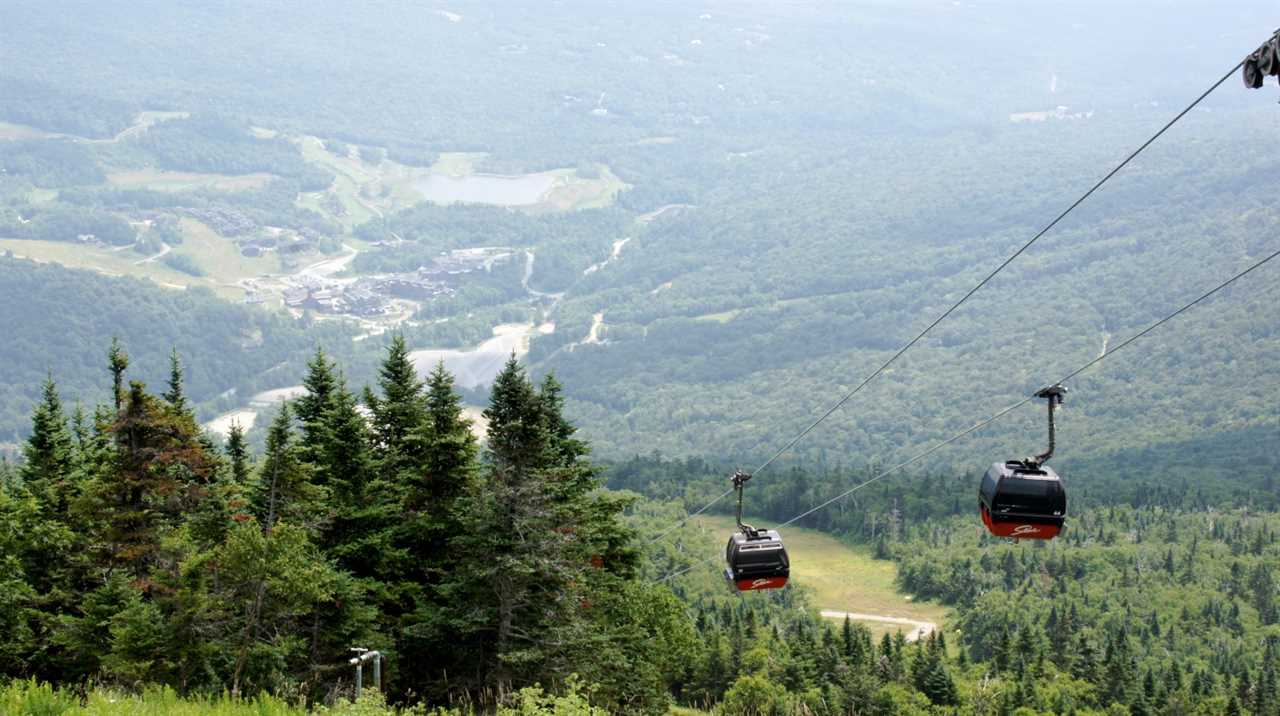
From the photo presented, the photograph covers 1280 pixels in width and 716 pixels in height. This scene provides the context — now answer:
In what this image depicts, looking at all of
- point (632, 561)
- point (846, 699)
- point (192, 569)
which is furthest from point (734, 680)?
point (192, 569)

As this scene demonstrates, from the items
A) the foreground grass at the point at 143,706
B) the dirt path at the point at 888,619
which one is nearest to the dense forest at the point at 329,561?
the foreground grass at the point at 143,706

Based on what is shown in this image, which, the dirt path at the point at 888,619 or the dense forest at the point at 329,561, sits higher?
the dense forest at the point at 329,561

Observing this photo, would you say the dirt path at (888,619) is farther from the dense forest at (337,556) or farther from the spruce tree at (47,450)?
the spruce tree at (47,450)

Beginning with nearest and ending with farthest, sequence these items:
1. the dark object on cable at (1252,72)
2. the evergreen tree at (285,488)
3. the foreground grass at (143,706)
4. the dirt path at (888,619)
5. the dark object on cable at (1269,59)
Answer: the dark object on cable at (1269,59) < the dark object on cable at (1252,72) < the foreground grass at (143,706) < the evergreen tree at (285,488) < the dirt path at (888,619)

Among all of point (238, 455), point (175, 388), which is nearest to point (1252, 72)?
point (175, 388)

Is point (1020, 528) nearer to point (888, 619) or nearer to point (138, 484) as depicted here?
point (138, 484)

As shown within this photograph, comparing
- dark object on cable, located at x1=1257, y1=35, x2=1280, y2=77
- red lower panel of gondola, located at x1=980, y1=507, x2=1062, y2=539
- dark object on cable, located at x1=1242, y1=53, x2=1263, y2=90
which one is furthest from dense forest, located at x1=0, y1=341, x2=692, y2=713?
dark object on cable, located at x1=1257, y1=35, x2=1280, y2=77

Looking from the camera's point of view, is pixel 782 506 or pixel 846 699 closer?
pixel 846 699

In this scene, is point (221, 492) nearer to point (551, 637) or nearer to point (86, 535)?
point (86, 535)
